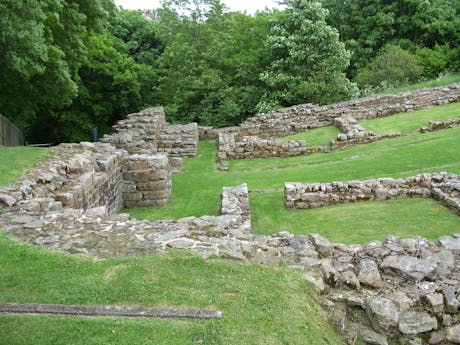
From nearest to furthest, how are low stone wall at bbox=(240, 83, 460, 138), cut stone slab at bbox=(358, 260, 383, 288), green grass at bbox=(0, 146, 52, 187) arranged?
cut stone slab at bbox=(358, 260, 383, 288) → green grass at bbox=(0, 146, 52, 187) → low stone wall at bbox=(240, 83, 460, 138)

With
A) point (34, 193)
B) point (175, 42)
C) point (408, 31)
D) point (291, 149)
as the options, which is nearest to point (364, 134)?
point (291, 149)

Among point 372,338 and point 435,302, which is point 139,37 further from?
point 372,338

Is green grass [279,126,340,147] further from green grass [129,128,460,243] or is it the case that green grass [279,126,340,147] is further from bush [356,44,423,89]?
bush [356,44,423,89]

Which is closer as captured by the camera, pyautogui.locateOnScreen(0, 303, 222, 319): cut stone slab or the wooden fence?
pyautogui.locateOnScreen(0, 303, 222, 319): cut stone slab

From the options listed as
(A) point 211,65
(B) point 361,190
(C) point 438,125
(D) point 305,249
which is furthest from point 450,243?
(A) point 211,65

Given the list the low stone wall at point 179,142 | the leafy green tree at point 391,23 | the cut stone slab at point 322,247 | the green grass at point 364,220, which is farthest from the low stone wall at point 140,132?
the leafy green tree at point 391,23

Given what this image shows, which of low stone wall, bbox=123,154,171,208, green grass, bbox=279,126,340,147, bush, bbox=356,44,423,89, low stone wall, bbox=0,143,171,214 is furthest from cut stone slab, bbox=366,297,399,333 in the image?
bush, bbox=356,44,423,89

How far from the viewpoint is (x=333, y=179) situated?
14242 mm

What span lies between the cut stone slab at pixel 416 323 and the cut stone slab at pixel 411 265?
0.73 m

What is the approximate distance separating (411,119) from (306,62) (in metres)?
10.5

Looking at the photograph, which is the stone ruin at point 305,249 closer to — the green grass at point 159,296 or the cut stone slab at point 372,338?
the cut stone slab at point 372,338

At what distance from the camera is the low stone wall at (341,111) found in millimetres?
24156

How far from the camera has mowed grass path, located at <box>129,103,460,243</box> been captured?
10.2 m

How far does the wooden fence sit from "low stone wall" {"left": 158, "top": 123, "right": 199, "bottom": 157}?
6.92 meters
